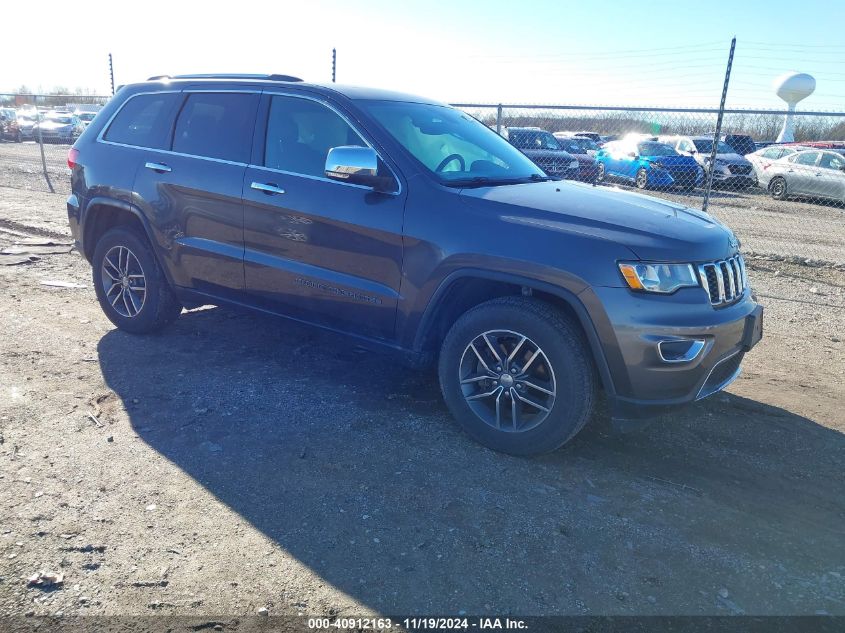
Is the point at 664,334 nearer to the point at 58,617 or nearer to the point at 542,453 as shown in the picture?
the point at 542,453

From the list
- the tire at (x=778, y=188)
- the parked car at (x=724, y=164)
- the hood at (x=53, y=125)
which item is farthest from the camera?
the hood at (x=53, y=125)

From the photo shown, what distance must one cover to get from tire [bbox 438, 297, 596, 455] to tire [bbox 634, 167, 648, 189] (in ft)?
50.0

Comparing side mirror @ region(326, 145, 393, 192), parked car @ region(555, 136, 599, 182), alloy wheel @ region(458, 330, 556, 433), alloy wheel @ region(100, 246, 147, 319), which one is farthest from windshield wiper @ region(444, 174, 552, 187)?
parked car @ region(555, 136, 599, 182)

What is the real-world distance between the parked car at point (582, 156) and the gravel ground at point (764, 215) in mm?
1659

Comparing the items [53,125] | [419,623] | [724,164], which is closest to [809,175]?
[724,164]

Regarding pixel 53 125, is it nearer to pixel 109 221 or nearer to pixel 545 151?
pixel 545 151

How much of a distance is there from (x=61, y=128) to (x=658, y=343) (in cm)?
3126

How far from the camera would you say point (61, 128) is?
28469 mm

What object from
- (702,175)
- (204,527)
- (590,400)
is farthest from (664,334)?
(702,175)

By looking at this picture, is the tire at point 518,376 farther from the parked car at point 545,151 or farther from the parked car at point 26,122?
the parked car at point 26,122

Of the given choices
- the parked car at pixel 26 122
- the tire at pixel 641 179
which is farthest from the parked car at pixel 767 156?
the parked car at pixel 26 122

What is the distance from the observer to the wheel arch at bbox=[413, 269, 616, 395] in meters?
3.31

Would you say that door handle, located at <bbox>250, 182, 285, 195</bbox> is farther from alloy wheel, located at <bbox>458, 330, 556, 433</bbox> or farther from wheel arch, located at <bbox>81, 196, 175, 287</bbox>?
alloy wheel, located at <bbox>458, 330, 556, 433</bbox>

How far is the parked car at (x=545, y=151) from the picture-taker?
14.3 m
